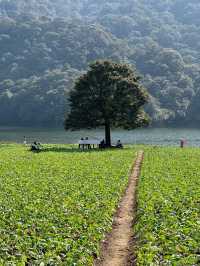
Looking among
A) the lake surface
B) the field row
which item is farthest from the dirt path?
the lake surface

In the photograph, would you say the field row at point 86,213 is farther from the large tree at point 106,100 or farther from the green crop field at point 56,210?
the large tree at point 106,100

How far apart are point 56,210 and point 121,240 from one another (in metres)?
4.17

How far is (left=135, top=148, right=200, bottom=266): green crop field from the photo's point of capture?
1694 centimetres

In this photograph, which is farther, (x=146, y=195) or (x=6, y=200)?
(x=146, y=195)

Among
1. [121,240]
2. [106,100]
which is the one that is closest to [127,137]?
[106,100]

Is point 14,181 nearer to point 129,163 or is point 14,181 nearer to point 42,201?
point 42,201

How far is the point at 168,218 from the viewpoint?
72.9 ft

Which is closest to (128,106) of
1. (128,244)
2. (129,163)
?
(129,163)

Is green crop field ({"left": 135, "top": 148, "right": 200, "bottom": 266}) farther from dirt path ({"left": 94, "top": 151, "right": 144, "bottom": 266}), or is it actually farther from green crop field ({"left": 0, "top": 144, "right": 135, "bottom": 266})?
green crop field ({"left": 0, "top": 144, "right": 135, "bottom": 266})

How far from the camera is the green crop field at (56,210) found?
17.2m

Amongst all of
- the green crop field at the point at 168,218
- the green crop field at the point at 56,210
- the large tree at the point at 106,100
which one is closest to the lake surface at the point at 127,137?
the large tree at the point at 106,100

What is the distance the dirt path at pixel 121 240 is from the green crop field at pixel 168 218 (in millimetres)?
466

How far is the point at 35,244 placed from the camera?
17.7 metres

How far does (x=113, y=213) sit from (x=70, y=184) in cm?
778
